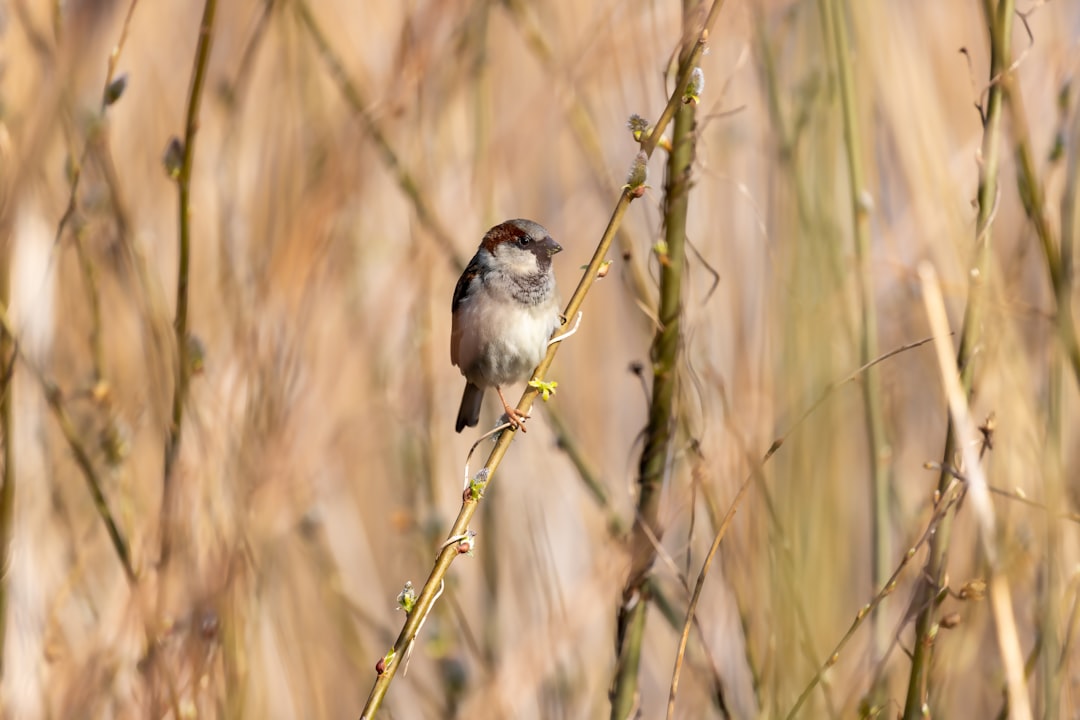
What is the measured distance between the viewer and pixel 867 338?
1.82 metres

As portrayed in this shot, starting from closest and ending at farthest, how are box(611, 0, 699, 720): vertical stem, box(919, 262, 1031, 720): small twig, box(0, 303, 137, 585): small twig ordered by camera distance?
box(919, 262, 1031, 720): small twig, box(0, 303, 137, 585): small twig, box(611, 0, 699, 720): vertical stem

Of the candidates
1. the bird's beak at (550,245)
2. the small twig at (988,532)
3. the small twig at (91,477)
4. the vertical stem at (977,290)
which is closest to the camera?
the small twig at (988,532)

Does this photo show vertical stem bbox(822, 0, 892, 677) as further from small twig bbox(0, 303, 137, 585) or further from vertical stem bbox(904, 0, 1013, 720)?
small twig bbox(0, 303, 137, 585)

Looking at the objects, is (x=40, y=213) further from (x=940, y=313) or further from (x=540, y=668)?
(x=940, y=313)

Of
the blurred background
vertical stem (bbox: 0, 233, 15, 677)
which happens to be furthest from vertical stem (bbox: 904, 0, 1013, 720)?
vertical stem (bbox: 0, 233, 15, 677)

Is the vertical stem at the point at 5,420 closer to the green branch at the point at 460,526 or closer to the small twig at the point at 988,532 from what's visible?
the green branch at the point at 460,526

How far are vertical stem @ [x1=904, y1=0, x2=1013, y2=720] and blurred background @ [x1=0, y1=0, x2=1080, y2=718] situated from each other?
0.15ft

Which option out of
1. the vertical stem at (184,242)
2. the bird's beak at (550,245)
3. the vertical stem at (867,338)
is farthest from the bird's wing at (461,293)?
the vertical stem at (184,242)

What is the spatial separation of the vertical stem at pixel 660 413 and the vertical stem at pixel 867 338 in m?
0.26

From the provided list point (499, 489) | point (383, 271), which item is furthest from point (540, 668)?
point (383, 271)

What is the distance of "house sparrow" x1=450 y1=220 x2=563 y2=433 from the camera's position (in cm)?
227

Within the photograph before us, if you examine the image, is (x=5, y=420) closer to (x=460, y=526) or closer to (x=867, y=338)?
(x=460, y=526)

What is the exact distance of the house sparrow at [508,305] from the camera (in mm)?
2266

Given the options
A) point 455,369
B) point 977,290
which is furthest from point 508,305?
point 977,290
